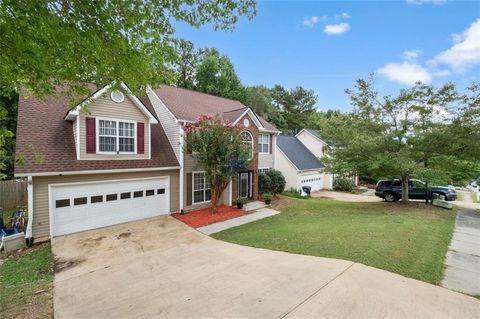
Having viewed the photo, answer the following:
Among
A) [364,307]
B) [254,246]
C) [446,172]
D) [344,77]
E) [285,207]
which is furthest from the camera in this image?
[344,77]

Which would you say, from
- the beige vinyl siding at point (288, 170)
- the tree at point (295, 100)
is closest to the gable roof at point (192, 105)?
the beige vinyl siding at point (288, 170)

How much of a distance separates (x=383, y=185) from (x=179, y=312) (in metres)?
18.3

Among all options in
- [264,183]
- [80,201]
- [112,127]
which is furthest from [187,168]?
[264,183]

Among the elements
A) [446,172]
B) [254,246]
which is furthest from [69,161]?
[446,172]

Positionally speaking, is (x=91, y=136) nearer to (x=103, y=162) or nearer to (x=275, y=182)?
(x=103, y=162)

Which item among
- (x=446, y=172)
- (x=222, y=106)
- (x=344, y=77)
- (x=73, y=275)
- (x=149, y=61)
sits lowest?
(x=73, y=275)

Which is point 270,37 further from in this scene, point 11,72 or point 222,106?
point 11,72

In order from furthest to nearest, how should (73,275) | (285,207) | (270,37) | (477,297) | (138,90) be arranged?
(285,207)
(270,37)
(73,275)
(138,90)
(477,297)

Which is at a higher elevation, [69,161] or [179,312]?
[69,161]

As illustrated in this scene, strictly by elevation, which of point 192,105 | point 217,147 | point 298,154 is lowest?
point 298,154

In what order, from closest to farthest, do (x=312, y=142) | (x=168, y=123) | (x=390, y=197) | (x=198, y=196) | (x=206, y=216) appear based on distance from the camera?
(x=206, y=216) < (x=168, y=123) < (x=198, y=196) < (x=390, y=197) < (x=312, y=142)

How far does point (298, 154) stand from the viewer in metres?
25.5

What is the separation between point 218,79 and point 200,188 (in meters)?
21.2

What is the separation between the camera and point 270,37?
1153 cm
